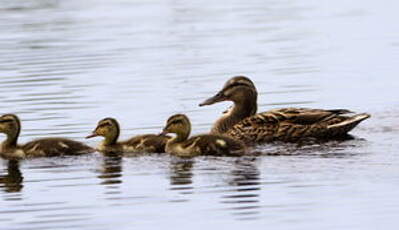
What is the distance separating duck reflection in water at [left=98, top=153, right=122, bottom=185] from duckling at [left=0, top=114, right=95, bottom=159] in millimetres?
290

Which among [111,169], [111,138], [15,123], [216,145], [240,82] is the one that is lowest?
[111,169]

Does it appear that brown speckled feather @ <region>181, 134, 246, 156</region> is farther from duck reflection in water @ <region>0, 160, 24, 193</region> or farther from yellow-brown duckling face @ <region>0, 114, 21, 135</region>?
yellow-brown duckling face @ <region>0, 114, 21, 135</region>

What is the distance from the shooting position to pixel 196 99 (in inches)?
739

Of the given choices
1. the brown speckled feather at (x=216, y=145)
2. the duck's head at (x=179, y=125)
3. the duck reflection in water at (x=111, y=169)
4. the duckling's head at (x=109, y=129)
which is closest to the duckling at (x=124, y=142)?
the duckling's head at (x=109, y=129)

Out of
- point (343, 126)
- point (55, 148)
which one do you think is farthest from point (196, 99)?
point (55, 148)

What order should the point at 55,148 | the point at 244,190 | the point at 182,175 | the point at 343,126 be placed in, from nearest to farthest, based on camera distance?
the point at 244,190
the point at 182,175
the point at 55,148
the point at 343,126

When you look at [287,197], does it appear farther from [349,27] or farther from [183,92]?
[349,27]

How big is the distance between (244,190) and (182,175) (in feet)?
3.63

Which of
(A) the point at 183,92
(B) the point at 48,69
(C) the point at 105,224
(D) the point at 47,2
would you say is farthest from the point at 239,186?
(D) the point at 47,2

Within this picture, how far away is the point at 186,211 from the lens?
11.8 metres

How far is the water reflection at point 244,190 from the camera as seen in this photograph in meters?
11.7

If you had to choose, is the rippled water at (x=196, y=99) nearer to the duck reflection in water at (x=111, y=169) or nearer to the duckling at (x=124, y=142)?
the duck reflection in water at (x=111, y=169)

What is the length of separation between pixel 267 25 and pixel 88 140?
1274 centimetres

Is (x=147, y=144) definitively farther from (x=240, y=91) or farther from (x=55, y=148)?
(x=240, y=91)
